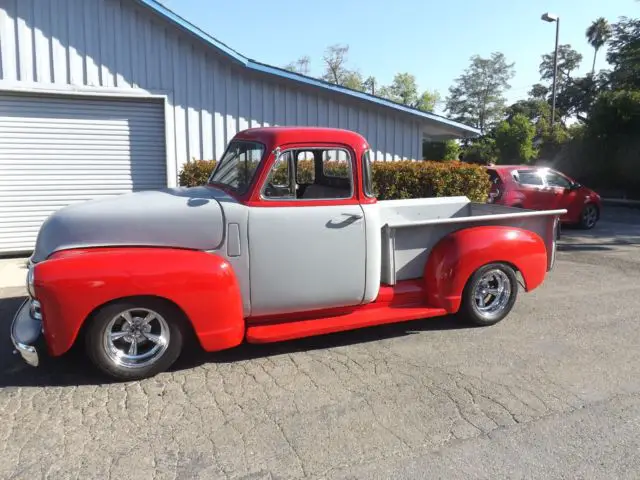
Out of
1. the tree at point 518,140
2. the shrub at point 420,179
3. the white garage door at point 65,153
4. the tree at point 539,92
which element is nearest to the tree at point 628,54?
the tree at point 518,140

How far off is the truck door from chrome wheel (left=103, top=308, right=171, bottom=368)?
2.52 feet

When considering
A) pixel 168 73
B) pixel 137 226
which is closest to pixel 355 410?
pixel 137 226

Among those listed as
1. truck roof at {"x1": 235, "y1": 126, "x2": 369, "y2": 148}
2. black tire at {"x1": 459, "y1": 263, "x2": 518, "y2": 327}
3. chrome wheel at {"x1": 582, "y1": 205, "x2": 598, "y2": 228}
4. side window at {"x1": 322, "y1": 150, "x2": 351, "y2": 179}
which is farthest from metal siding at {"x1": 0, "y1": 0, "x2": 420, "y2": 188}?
black tire at {"x1": 459, "y1": 263, "x2": 518, "y2": 327}

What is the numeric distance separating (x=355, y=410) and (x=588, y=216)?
11.2 meters

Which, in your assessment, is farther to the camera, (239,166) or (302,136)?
(239,166)

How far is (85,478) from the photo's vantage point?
291cm

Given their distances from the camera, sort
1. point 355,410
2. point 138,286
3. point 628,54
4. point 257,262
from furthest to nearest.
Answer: point 628,54, point 257,262, point 138,286, point 355,410

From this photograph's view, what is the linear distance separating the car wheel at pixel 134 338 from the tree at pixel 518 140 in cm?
3025

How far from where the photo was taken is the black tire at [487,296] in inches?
208

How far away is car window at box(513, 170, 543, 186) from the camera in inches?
456

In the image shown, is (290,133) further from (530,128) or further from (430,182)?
(530,128)

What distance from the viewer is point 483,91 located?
74562 mm

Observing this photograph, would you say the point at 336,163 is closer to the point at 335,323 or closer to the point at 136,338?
the point at 335,323

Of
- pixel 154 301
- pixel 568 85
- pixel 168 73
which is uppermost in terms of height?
pixel 568 85
